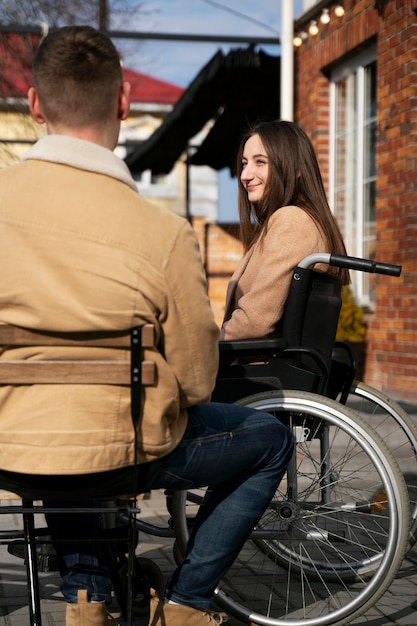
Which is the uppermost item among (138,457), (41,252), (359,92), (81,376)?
(359,92)

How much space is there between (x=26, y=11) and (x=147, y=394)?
40.4 feet

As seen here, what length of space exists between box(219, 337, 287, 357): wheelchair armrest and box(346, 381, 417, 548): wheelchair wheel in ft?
1.98

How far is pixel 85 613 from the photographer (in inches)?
114

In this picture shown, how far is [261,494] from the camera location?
116 inches

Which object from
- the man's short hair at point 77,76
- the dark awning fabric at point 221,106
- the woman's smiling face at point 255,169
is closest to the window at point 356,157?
the dark awning fabric at point 221,106

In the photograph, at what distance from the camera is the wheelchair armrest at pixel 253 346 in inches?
136

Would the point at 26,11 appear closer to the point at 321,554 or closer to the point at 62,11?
the point at 62,11

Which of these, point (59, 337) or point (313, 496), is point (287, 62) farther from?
point (59, 337)

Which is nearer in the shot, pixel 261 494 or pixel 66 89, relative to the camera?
pixel 66 89

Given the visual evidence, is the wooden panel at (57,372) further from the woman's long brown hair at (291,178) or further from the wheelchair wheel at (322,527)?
the woman's long brown hair at (291,178)

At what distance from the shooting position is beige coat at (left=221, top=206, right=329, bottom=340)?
3654mm

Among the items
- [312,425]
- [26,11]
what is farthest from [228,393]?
[26,11]

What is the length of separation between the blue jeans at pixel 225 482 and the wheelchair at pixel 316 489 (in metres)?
0.19

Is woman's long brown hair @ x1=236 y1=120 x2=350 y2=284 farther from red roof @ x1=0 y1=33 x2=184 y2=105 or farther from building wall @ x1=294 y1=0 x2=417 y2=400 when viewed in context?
red roof @ x1=0 y1=33 x2=184 y2=105
